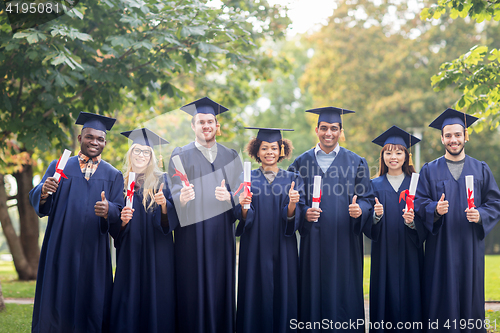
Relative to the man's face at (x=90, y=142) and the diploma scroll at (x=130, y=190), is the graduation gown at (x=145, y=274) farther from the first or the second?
the man's face at (x=90, y=142)

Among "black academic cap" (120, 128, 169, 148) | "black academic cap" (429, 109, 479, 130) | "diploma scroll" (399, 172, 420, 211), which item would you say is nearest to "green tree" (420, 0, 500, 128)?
"black academic cap" (429, 109, 479, 130)

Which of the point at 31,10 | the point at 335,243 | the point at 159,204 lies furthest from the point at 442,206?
the point at 31,10

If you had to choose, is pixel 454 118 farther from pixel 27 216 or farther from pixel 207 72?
pixel 27 216

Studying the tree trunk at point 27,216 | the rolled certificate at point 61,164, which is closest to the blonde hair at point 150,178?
the rolled certificate at point 61,164

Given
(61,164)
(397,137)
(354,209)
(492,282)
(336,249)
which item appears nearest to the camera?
(61,164)

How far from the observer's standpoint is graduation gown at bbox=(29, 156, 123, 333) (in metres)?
4.38

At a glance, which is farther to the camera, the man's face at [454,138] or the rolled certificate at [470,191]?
the man's face at [454,138]

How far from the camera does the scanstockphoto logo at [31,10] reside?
532 centimetres

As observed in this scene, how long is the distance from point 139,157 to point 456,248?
11.2ft

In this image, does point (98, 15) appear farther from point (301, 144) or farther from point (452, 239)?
point (301, 144)

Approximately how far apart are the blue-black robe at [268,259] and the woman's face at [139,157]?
1.13 meters

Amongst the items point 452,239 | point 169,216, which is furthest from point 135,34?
point 452,239

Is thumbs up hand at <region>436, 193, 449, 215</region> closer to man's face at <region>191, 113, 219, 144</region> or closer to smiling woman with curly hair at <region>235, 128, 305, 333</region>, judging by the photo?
smiling woman with curly hair at <region>235, 128, 305, 333</region>

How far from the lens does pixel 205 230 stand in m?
4.70
